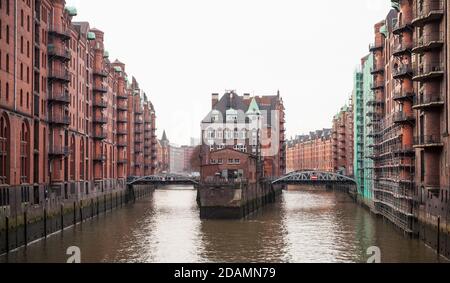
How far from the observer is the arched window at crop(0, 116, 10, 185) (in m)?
40.1

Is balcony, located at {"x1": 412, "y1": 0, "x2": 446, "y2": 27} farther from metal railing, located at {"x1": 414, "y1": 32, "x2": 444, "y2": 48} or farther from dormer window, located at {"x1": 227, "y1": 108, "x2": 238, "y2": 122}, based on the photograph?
dormer window, located at {"x1": 227, "y1": 108, "x2": 238, "y2": 122}

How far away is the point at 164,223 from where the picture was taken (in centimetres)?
5525

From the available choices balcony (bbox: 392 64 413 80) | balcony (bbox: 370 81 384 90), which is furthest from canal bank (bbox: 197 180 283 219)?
balcony (bbox: 392 64 413 80)

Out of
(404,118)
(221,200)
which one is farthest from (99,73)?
(404,118)

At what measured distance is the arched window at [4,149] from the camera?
40094 millimetres

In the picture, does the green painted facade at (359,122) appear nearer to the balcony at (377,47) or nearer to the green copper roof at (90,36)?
the balcony at (377,47)

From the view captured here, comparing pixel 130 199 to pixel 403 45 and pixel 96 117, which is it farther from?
pixel 403 45

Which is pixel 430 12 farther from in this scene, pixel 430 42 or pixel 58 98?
pixel 58 98

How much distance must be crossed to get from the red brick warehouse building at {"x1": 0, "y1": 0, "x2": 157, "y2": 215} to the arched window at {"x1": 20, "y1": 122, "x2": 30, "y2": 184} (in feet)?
0.25

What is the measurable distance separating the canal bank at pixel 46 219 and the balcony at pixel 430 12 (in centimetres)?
2823

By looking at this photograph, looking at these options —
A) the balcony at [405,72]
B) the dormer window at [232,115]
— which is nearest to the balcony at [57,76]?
the balcony at [405,72]

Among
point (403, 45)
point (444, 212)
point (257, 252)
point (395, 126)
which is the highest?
point (403, 45)
